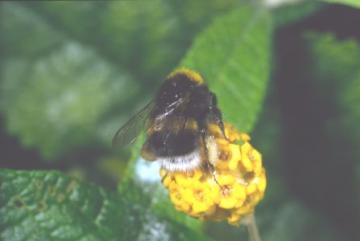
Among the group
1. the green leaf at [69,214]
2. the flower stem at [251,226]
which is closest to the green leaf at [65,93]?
the green leaf at [69,214]

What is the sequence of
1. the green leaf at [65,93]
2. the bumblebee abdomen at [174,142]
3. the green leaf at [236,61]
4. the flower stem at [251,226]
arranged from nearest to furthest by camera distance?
1. the bumblebee abdomen at [174,142]
2. the flower stem at [251,226]
3. the green leaf at [236,61]
4. the green leaf at [65,93]

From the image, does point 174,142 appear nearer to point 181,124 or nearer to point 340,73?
point 181,124

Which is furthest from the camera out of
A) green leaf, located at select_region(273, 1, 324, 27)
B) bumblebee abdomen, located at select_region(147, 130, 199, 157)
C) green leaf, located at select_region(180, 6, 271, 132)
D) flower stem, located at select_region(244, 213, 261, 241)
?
green leaf, located at select_region(273, 1, 324, 27)

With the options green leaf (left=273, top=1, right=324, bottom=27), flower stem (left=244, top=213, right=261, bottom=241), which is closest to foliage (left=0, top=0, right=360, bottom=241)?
green leaf (left=273, top=1, right=324, bottom=27)

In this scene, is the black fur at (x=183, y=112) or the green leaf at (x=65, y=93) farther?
the green leaf at (x=65, y=93)

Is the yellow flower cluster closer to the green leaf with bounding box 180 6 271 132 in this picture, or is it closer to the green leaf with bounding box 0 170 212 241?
the green leaf with bounding box 0 170 212 241

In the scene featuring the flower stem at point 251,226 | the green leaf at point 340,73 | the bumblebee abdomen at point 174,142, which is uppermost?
the bumblebee abdomen at point 174,142

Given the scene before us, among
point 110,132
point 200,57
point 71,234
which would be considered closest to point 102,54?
point 110,132

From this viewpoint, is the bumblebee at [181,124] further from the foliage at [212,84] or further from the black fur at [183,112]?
the foliage at [212,84]

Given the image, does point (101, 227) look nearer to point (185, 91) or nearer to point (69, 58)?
point (185, 91)
